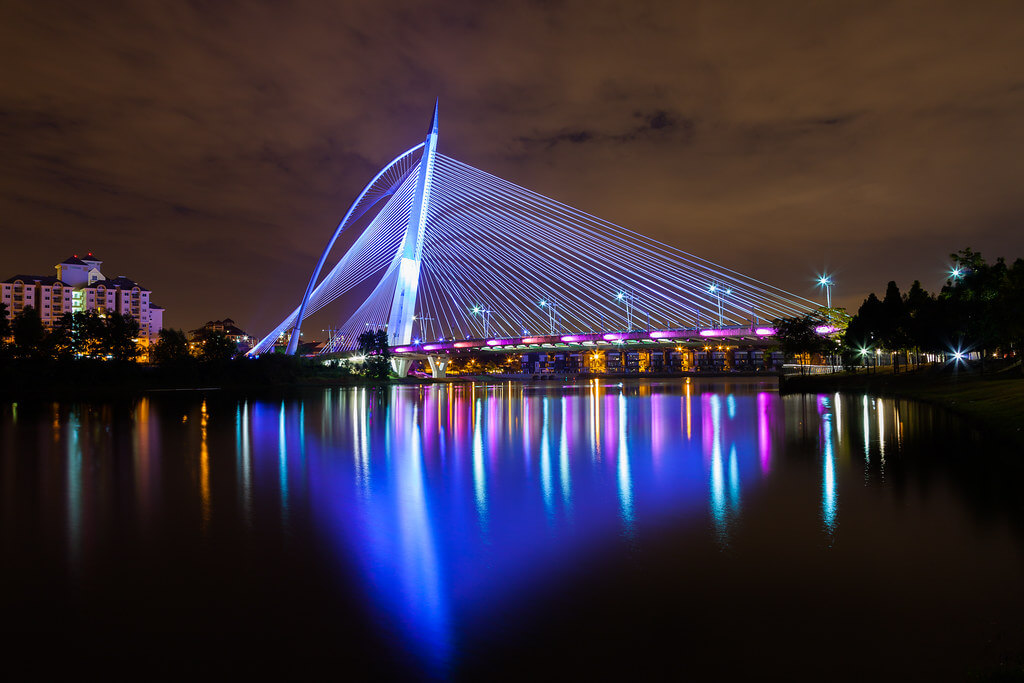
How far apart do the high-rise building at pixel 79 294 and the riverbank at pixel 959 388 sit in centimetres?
10188

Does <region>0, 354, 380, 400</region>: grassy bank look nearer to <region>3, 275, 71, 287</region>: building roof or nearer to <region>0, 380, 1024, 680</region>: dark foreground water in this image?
<region>0, 380, 1024, 680</region>: dark foreground water

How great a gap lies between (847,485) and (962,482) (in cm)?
181

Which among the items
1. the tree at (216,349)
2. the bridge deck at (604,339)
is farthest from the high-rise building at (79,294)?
the bridge deck at (604,339)

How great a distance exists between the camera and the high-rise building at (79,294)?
4326 inches

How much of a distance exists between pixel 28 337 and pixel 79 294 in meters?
77.1

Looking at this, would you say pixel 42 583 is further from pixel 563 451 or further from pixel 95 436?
pixel 95 436

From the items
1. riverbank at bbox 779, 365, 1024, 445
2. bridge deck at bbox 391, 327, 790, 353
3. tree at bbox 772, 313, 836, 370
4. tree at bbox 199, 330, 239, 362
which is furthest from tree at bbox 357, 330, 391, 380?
riverbank at bbox 779, 365, 1024, 445

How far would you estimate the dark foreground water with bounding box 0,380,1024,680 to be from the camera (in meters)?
4.86

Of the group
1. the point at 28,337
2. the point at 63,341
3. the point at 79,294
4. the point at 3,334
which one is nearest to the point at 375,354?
the point at 63,341

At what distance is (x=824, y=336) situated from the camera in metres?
57.6

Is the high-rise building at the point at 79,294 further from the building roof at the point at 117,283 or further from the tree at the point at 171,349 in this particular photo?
the tree at the point at 171,349

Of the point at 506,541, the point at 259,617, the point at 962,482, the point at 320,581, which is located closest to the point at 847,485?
the point at 962,482

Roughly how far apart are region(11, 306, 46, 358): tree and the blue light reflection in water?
135ft

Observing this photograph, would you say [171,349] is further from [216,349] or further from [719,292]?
[719,292]
